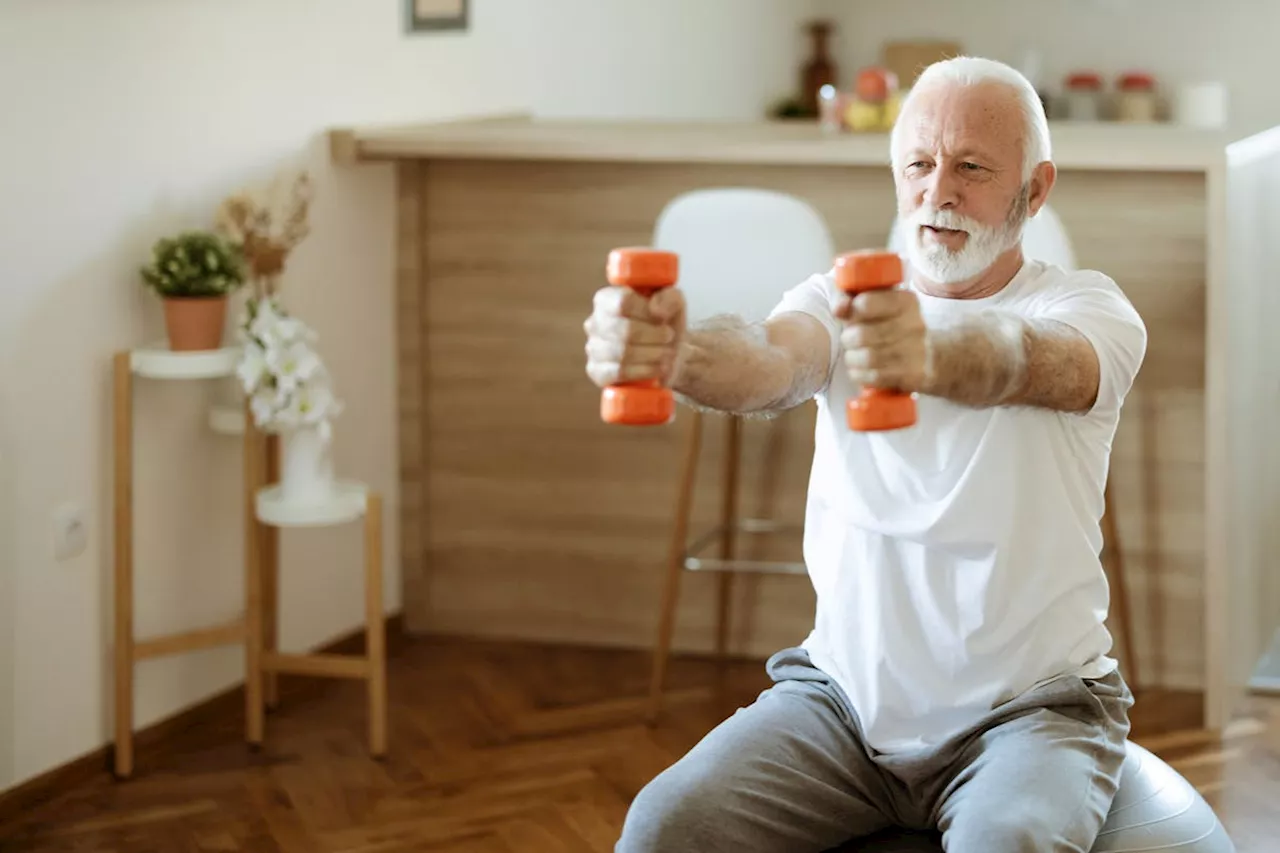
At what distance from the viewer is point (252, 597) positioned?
3.43 meters

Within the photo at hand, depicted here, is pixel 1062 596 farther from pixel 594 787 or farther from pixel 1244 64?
pixel 1244 64

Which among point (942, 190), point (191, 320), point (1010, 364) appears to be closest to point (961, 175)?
point (942, 190)

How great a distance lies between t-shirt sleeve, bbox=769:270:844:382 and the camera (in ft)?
6.40

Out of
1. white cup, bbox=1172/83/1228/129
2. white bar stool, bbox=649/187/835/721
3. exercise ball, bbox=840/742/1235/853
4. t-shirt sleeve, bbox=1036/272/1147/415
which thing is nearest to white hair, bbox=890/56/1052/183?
t-shirt sleeve, bbox=1036/272/1147/415

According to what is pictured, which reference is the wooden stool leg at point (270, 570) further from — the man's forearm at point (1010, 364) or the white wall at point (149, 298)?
the man's forearm at point (1010, 364)

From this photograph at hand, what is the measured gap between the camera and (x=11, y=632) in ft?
9.89

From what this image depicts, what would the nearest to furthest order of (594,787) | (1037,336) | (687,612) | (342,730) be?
(1037,336) < (594,787) < (342,730) < (687,612)

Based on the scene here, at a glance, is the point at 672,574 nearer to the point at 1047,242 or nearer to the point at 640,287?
the point at 1047,242

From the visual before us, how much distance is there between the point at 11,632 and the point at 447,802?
2.64ft

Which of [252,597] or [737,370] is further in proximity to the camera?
[252,597]

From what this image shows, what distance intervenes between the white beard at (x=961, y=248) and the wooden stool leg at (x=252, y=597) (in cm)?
179

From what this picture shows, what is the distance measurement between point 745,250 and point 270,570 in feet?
3.83

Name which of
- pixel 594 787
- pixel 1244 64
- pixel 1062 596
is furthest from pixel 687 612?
pixel 1244 64

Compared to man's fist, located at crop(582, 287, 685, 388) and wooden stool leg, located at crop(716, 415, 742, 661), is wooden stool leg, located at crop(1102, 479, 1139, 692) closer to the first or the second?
wooden stool leg, located at crop(716, 415, 742, 661)
